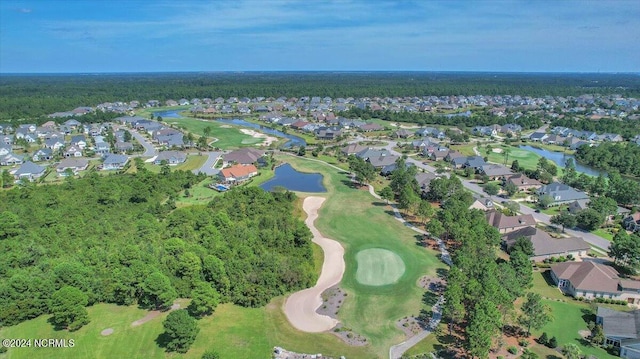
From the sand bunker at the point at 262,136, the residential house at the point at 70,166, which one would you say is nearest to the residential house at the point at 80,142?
the residential house at the point at 70,166

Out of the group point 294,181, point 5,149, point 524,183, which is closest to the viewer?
point 524,183

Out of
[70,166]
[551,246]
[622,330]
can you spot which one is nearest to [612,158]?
[551,246]

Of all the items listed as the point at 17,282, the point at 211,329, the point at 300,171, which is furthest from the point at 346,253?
the point at 300,171

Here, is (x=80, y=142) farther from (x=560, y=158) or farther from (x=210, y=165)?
(x=560, y=158)

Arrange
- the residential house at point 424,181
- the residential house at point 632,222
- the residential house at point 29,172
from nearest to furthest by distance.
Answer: the residential house at point 632,222 → the residential house at point 424,181 → the residential house at point 29,172

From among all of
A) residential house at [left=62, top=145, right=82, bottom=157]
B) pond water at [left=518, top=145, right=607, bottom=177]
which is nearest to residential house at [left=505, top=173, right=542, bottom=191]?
pond water at [left=518, top=145, right=607, bottom=177]

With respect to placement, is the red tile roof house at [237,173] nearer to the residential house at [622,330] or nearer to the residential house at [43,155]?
the residential house at [43,155]

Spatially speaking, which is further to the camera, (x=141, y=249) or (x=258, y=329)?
(x=141, y=249)

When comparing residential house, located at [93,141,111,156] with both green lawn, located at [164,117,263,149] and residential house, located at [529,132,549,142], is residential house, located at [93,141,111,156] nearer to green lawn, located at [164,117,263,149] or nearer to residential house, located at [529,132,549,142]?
green lawn, located at [164,117,263,149]
